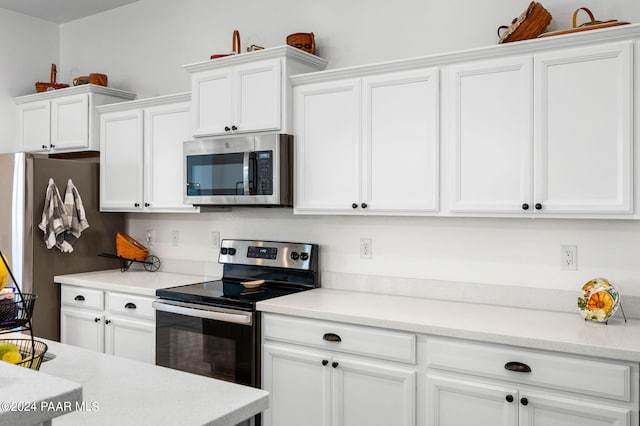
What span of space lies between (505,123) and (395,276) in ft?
3.50


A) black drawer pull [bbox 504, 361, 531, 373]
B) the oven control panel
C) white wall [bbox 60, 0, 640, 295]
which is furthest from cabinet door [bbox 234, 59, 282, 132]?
black drawer pull [bbox 504, 361, 531, 373]

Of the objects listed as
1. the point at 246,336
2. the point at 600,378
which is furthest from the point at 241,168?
the point at 600,378

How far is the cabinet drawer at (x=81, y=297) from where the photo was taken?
145 inches

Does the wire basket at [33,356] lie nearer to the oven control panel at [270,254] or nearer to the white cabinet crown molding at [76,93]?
the oven control panel at [270,254]

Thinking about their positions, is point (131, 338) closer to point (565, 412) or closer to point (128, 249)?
point (128, 249)

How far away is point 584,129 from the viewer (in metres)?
2.32

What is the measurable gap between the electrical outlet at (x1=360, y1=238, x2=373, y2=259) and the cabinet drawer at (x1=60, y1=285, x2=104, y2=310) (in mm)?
1754

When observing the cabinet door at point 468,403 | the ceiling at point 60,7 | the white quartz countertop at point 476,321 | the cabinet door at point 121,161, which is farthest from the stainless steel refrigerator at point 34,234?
the cabinet door at point 468,403

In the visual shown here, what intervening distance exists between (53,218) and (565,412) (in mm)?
3265

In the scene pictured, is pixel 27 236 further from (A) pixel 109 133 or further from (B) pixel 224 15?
(B) pixel 224 15

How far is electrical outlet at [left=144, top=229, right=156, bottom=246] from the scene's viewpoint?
4246mm

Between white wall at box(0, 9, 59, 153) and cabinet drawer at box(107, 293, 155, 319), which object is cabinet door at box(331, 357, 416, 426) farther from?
white wall at box(0, 9, 59, 153)

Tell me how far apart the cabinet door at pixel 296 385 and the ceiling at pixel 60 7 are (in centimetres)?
315

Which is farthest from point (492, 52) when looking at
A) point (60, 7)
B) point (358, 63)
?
point (60, 7)
